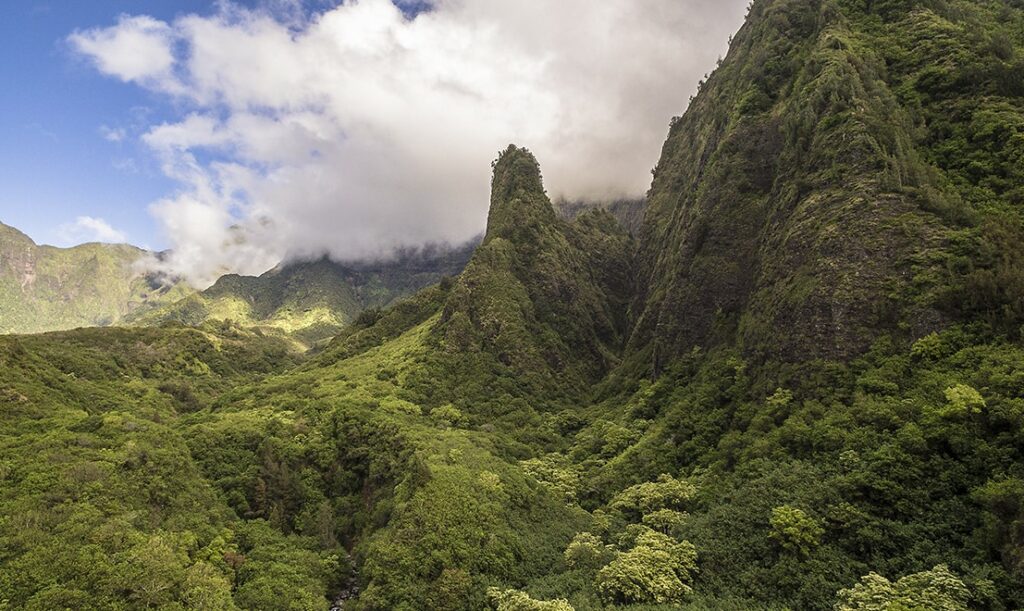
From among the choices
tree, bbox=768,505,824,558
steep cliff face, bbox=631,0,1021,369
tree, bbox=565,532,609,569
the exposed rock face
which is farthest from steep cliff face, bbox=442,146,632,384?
tree, bbox=768,505,824,558

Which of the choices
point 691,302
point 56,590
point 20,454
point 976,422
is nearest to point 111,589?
point 56,590

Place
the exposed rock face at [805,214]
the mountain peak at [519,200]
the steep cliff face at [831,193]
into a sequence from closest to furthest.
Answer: the steep cliff face at [831,193], the exposed rock face at [805,214], the mountain peak at [519,200]

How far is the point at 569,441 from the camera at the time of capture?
107 metres

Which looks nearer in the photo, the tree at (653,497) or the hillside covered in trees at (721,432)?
the hillside covered in trees at (721,432)

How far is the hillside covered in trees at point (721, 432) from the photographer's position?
4194 centimetres

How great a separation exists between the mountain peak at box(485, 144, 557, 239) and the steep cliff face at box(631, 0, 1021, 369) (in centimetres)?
6270

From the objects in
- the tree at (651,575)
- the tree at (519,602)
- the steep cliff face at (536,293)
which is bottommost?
the tree at (519,602)

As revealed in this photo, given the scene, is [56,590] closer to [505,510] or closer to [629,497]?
[505,510]

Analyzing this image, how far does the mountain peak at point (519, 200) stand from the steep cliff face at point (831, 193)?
62.7 m

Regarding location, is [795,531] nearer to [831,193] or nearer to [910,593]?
[910,593]

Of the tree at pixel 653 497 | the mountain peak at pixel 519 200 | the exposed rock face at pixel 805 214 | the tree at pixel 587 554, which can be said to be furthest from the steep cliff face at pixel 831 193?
the mountain peak at pixel 519 200

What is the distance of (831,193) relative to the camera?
72.5m

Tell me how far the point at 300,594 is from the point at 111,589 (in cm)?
1981

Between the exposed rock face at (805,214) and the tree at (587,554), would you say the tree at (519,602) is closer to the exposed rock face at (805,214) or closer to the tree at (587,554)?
the tree at (587,554)
